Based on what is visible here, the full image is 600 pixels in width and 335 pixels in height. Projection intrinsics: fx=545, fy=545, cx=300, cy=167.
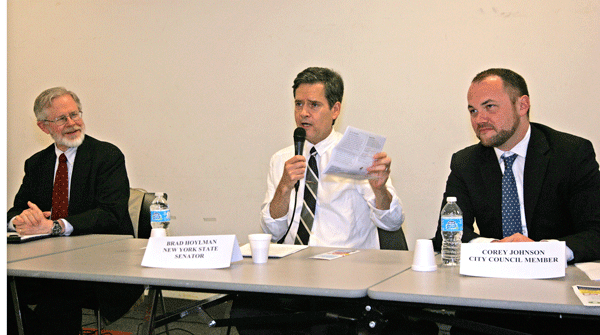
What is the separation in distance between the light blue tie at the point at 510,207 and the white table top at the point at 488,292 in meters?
0.57

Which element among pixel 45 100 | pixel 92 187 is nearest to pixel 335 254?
pixel 92 187

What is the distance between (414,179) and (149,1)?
8.26ft

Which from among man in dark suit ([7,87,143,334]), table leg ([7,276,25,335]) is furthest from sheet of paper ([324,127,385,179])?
table leg ([7,276,25,335])

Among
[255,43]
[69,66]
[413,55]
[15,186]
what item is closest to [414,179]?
[413,55]

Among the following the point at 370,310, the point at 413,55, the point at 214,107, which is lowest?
the point at 370,310

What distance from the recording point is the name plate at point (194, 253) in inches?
72.1

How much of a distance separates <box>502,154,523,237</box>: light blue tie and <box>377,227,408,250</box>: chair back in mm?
507

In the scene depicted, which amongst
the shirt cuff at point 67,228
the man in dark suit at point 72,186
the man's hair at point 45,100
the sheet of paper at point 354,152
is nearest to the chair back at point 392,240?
the sheet of paper at point 354,152

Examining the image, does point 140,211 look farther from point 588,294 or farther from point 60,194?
point 588,294

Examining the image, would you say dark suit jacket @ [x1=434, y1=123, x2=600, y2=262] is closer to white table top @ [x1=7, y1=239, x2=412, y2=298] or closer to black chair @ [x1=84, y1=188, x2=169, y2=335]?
white table top @ [x1=7, y1=239, x2=412, y2=298]

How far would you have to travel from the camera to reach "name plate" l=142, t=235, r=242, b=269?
183 cm

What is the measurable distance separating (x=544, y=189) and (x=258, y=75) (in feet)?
7.81

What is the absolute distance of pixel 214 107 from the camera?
165 inches

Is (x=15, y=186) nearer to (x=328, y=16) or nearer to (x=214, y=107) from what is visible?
(x=214, y=107)
